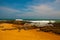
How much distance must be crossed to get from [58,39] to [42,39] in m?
0.95

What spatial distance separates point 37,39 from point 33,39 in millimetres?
228

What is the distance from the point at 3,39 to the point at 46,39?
2.42 m

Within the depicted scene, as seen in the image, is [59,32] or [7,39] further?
[59,32]

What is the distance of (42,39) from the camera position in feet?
21.8

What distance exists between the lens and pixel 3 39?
6551 millimetres

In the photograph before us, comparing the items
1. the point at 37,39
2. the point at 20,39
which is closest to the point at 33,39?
the point at 37,39

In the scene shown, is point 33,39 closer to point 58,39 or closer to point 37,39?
point 37,39

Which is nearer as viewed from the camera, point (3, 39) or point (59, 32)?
point (3, 39)

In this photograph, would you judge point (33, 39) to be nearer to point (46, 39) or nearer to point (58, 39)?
point (46, 39)

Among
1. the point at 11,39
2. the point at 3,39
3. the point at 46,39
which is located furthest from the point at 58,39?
the point at 3,39

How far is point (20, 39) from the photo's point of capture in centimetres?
660

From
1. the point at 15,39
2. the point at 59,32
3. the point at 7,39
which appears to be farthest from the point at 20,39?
the point at 59,32

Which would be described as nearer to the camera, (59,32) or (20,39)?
(20,39)

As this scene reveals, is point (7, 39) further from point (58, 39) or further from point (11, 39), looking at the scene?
point (58, 39)
